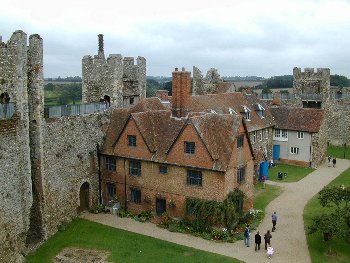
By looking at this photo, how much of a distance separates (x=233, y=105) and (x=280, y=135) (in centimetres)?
920

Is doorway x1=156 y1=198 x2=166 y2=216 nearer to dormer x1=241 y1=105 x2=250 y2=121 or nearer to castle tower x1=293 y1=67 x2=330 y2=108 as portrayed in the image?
dormer x1=241 y1=105 x2=250 y2=121

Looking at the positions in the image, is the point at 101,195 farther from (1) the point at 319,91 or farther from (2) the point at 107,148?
(1) the point at 319,91

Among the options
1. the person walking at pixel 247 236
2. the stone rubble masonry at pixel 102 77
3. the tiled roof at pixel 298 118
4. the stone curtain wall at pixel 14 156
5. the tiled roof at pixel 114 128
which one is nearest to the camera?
the stone curtain wall at pixel 14 156

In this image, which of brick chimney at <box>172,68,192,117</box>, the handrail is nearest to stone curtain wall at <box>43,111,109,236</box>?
the handrail

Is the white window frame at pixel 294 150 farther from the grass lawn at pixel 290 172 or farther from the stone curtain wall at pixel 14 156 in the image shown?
the stone curtain wall at pixel 14 156

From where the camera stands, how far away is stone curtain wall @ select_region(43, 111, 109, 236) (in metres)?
30.1

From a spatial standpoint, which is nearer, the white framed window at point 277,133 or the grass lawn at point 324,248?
the grass lawn at point 324,248

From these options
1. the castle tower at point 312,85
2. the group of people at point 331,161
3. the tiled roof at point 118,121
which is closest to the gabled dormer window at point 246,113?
the group of people at point 331,161

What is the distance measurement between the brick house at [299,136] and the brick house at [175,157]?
18.7 metres

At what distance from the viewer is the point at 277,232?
30.9m

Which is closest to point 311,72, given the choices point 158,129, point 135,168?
point 158,129

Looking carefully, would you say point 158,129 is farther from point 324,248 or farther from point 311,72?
point 311,72

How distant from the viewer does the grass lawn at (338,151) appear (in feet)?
188

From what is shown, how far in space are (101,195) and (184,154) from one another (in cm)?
945
